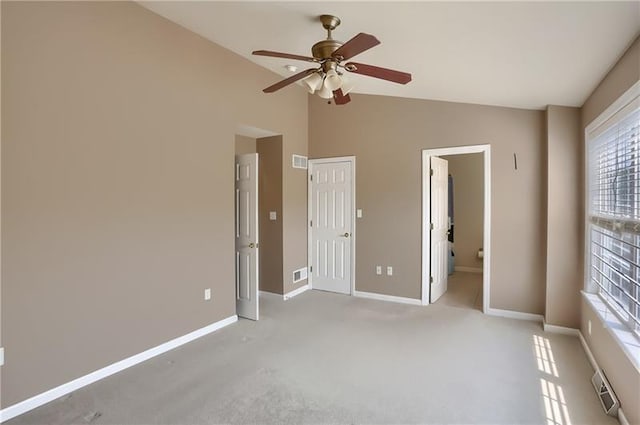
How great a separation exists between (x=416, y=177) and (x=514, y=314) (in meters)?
2.07

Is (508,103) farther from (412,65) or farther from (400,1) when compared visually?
(400,1)

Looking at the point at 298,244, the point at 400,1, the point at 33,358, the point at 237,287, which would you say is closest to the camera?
the point at 400,1

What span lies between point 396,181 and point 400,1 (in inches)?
111

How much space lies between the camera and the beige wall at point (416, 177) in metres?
3.93

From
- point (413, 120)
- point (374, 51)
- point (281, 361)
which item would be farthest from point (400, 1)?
point (281, 361)

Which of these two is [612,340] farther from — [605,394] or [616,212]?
[616,212]

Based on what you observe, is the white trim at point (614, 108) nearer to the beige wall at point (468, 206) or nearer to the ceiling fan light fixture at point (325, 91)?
the ceiling fan light fixture at point (325, 91)

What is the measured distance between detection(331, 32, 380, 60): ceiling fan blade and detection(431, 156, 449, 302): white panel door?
2682 mm

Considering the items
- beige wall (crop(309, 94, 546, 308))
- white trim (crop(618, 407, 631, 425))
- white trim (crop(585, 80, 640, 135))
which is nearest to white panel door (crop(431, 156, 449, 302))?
beige wall (crop(309, 94, 546, 308))

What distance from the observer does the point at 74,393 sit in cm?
246

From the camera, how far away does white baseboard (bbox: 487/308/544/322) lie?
3939 millimetres

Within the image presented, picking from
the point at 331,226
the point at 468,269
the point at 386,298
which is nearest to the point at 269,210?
the point at 331,226

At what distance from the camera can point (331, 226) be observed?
520 cm

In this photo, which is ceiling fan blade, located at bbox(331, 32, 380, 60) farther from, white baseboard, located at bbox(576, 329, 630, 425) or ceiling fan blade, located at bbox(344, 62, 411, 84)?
white baseboard, located at bbox(576, 329, 630, 425)
